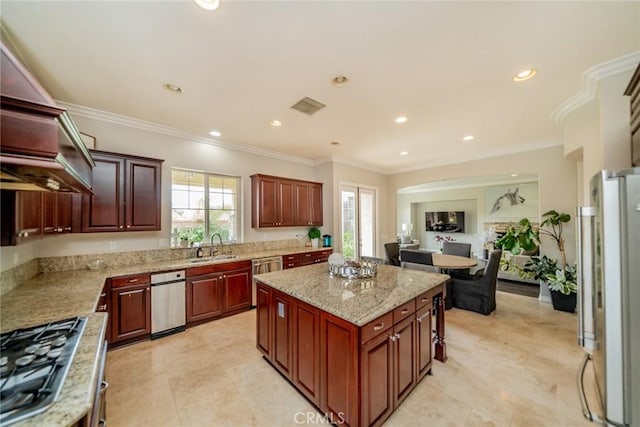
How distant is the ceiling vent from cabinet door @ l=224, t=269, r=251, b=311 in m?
2.55

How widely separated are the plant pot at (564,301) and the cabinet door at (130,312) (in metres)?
5.98

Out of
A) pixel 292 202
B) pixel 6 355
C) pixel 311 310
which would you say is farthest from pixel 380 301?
pixel 292 202

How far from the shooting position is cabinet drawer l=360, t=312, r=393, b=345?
4.94 ft

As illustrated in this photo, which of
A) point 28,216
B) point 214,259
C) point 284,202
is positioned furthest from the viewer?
point 284,202

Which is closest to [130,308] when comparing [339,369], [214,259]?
[214,259]

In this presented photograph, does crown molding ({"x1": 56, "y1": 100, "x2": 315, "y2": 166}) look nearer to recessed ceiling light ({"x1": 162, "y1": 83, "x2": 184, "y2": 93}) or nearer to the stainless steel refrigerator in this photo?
recessed ceiling light ({"x1": 162, "y1": 83, "x2": 184, "y2": 93})

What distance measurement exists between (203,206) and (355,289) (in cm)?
315

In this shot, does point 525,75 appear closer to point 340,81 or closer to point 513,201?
point 340,81

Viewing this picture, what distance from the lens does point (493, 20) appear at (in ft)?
5.49

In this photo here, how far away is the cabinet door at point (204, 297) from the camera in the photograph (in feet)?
10.8

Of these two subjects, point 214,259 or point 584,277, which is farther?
point 214,259

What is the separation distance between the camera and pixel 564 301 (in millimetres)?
3785

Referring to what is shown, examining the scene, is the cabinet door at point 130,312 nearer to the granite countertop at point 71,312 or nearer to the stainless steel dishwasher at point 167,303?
the stainless steel dishwasher at point 167,303

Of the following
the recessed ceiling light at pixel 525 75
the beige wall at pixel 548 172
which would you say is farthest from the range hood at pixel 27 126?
the beige wall at pixel 548 172
